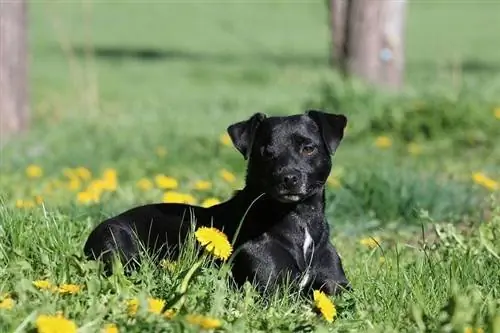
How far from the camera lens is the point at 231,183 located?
8375 mm

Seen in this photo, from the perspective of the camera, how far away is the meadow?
425 cm

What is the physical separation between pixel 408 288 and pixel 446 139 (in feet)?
21.0

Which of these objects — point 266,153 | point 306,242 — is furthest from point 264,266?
point 266,153

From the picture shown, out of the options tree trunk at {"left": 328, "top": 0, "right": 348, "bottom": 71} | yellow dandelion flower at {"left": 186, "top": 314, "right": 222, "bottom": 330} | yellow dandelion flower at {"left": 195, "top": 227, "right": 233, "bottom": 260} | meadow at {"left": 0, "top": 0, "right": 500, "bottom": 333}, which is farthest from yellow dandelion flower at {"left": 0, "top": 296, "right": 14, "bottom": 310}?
tree trunk at {"left": 328, "top": 0, "right": 348, "bottom": 71}

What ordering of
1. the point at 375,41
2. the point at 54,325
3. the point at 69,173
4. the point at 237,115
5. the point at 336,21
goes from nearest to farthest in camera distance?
the point at 54,325 < the point at 69,173 < the point at 375,41 < the point at 237,115 < the point at 336,21

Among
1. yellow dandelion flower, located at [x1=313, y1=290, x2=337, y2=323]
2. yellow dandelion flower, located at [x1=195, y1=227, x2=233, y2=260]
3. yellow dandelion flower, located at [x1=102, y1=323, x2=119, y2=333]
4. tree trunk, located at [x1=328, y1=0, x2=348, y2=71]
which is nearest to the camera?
yellow dandelion flower, located at [x1=102, y1=323, x2=119, y2=333]

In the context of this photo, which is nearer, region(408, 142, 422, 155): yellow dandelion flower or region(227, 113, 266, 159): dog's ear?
region(227, 113, 266, 159): dog's ear

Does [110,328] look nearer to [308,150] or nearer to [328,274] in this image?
[328,274]

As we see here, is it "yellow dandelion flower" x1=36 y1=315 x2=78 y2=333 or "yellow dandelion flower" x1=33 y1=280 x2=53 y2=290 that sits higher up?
"yellow dandelion flower" x1=36 y1=315 x2=78 y2=333

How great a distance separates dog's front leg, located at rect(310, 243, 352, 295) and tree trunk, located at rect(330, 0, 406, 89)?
345 inches

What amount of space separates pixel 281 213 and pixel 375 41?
904cm

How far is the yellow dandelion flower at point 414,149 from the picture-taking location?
10535mm

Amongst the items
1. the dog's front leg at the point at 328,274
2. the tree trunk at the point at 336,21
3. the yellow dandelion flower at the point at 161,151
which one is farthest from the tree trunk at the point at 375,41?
the dog's front leg at the point at 328,274

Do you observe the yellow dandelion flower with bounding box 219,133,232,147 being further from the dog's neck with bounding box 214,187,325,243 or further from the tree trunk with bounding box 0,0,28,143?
the dog's neck with bounding box 214,187,325,243
